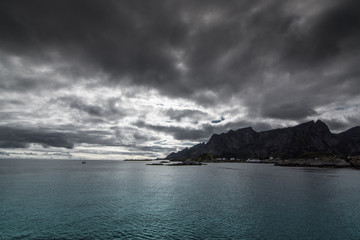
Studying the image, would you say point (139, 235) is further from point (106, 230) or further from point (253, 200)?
point (253, 200)

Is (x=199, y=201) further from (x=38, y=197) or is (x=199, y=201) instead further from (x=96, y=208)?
(x=38, y=197)

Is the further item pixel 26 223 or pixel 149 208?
pixel 149 208

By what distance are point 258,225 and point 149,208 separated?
2539 cm

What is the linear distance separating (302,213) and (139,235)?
3552 centimetres

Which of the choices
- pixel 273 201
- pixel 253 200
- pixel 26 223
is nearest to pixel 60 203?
pixel 26 223

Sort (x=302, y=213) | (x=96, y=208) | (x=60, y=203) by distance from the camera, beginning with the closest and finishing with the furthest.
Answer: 1. (x=302, y=213)
2. (x=96, y=208)
3. (x=60, y=203)

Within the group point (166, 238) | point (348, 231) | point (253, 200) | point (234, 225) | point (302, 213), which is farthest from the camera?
point (253, 200)

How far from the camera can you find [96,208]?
4847 cm

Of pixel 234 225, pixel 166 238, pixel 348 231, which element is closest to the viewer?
pixel 166 238

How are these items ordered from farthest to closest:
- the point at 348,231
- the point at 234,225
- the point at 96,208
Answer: the point at 96,208
the point at 234,225
the point at 348,231

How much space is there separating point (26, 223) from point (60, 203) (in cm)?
1622

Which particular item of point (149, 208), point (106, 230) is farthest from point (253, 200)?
point (106, 230)

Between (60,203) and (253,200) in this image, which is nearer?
(60,203)

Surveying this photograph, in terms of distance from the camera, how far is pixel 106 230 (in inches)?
1348
